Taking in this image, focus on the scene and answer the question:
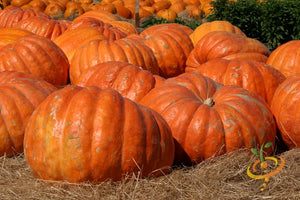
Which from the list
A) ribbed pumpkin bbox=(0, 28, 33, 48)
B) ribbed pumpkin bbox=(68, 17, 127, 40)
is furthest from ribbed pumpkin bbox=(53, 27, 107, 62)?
ribbed pumpkin bbox=(0, 28, 33, 48)

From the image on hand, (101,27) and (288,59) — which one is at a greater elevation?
(288,59)

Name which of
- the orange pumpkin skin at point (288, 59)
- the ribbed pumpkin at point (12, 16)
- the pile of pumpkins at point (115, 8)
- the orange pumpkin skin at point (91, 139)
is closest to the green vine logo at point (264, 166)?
the orange pumpkin skin at point (91, 139)

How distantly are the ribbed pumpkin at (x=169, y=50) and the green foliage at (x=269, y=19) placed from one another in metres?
3.39

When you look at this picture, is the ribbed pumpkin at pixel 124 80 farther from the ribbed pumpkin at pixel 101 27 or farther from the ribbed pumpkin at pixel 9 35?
the ribbed pumpkin at pixel 101 27

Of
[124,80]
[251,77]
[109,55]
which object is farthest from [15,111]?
[251,77]

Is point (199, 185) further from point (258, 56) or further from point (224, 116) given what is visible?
point (258, 56)

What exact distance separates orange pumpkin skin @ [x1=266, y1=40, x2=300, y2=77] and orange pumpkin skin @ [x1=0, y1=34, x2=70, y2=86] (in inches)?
97.8

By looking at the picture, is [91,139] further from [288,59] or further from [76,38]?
[76,38]

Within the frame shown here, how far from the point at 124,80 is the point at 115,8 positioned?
1026 centimetres

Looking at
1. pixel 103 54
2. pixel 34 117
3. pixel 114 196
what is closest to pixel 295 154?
pixel 114 196

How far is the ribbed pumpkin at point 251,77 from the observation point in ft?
12.0

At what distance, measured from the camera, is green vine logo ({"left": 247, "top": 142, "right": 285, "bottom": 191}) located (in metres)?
2.59

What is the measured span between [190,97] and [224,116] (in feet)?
1.08

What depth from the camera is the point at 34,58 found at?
440cm
